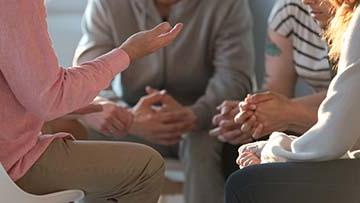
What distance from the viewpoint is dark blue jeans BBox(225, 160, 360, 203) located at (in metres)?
1.43

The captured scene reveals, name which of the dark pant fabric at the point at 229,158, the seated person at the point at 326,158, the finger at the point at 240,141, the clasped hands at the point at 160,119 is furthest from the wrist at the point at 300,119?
the seated person at the point at 326,158

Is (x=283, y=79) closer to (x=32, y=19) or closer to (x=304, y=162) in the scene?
(x=304, y=162)

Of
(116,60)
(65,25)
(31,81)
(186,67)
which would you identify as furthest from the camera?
(65,25)

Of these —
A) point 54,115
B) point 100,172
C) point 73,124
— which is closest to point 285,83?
point 73,124

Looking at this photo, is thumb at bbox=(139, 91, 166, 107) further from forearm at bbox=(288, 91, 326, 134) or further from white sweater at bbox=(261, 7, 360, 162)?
white sweater at bbox=(261, 7, 360, 162)

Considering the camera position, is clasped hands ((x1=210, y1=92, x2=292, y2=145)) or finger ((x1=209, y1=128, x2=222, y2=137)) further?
finger ((x1=209, y1=128, x2=222, y2=137))

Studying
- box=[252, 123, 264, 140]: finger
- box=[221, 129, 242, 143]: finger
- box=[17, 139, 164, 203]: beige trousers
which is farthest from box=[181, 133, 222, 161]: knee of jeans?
box=[17, 139, 164, 203]: beige trousers

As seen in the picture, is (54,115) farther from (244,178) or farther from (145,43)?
(244,178)

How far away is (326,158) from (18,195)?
522 mm

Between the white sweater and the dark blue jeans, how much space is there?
0.8 inches

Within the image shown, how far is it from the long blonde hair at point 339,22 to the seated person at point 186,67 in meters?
0.68

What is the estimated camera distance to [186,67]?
2328 mm

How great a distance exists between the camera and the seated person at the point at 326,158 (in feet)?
4.62

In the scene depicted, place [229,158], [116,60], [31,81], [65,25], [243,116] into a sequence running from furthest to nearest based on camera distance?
[65,25] < [229,158] < [243,116] < [116,60] < [31,81]
